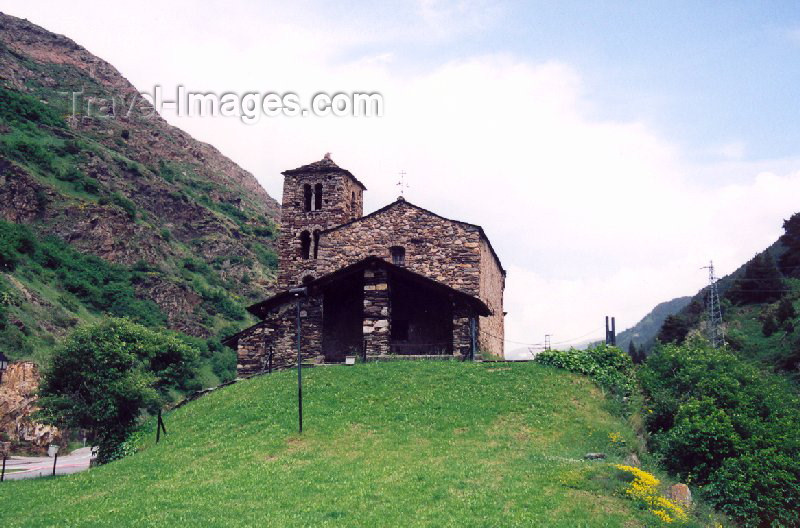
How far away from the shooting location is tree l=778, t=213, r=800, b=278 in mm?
71756

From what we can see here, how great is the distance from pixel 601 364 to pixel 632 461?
791cm

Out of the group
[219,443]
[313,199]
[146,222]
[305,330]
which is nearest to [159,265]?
[146,222]

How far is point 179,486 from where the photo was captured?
656 inches

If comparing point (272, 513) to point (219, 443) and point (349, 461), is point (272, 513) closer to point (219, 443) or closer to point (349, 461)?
point (349, 461)

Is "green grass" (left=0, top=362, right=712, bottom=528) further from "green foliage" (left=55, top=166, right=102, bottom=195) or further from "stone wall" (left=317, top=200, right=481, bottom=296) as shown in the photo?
"green foliage" (left=55, top=166, right=102, bottom=195)

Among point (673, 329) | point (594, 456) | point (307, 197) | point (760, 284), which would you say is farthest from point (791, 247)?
point (594, 456)

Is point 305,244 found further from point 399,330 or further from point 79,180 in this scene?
point 79,180

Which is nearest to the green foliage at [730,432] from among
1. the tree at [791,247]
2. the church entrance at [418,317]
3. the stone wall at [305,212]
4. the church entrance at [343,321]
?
the church entrance at [418,317]

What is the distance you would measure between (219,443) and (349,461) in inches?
197

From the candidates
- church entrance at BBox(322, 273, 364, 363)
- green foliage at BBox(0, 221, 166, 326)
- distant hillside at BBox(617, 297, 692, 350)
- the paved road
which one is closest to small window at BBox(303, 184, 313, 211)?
church entrance at BBox(322, 273, 364, 363)

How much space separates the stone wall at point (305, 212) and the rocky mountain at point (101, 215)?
61.9 feet

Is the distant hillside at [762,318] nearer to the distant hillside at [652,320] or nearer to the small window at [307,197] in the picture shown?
the small window at [307,197]

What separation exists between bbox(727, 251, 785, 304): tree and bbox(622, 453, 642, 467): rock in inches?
2171

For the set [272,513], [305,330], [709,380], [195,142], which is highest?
[195,142]
